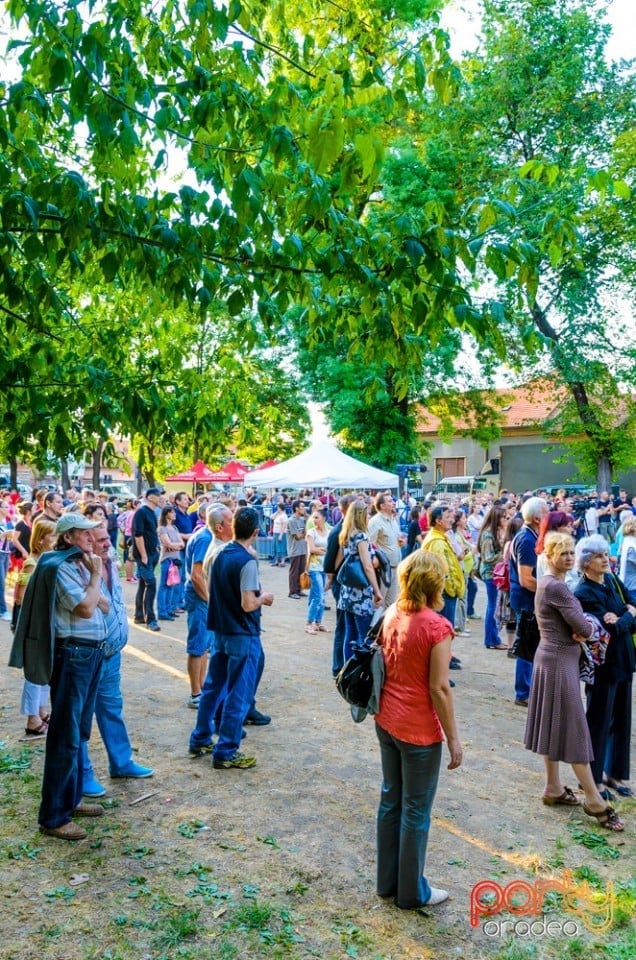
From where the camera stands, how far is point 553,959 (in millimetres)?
3605

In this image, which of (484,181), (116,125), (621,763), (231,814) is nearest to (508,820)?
(621,763)

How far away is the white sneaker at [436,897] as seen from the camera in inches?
155

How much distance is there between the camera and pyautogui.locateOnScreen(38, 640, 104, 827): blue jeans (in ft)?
15.0

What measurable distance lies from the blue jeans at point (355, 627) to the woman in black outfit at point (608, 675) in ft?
8.83

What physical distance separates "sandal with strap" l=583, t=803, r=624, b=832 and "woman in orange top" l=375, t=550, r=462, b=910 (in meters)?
1.47

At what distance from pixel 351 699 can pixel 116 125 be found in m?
3.05

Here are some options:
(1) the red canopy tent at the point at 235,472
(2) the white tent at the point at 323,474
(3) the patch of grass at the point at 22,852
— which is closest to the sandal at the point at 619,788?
(3) the patch of grass at the point at 22,852

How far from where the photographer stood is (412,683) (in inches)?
150

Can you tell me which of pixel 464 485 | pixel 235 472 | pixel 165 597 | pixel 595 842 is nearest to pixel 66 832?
pixel 595 842

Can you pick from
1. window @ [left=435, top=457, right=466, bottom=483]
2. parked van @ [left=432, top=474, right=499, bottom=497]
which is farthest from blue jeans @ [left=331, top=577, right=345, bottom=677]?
window @ [left=435, top=457, right=466, bottom=483]

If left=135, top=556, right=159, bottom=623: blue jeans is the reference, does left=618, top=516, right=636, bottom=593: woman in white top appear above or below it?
above

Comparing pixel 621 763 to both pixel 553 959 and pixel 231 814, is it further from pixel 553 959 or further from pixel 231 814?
pixel 231 814

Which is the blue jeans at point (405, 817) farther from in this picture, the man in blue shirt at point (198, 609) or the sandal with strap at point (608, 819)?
the man in blue shirt at point (198, 609)

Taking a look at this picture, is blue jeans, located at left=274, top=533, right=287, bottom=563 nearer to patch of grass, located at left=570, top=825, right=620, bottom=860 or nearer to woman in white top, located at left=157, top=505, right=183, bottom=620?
woman in white top, located at left=157, top=505, right=183, bottom=620
